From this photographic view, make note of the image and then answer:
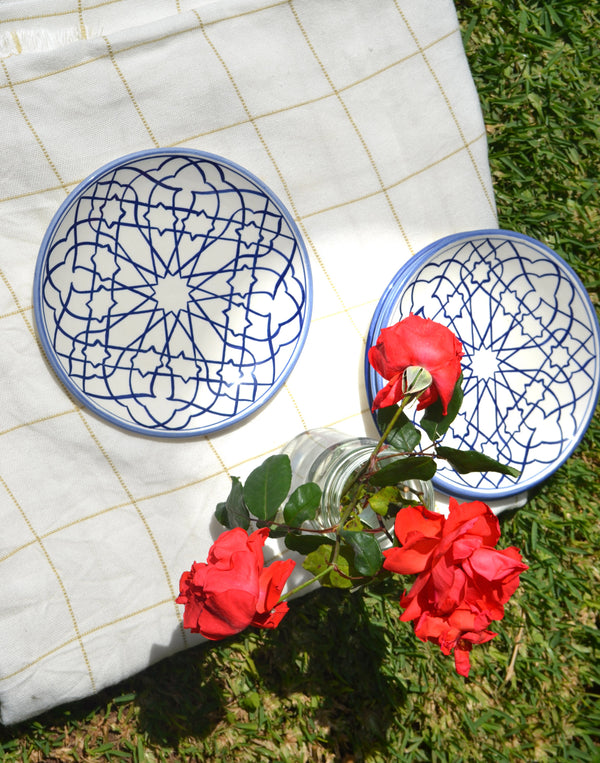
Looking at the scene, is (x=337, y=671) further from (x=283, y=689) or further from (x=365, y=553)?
(x=365, y=553)

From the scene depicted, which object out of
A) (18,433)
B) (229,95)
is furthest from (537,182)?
(18,433)

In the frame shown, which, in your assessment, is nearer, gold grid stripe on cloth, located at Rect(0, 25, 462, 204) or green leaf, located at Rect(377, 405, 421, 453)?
green leaf, located at Rect(377, 405, 421, 453)

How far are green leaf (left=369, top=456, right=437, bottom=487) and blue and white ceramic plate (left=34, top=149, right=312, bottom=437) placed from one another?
32 cm

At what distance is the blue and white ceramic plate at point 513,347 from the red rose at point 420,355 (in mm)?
334

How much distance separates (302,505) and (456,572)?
22 centimetres

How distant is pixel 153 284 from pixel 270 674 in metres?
0.69

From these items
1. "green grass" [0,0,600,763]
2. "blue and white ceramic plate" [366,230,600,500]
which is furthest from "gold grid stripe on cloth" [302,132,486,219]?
"green grass" [0,0,600,763]

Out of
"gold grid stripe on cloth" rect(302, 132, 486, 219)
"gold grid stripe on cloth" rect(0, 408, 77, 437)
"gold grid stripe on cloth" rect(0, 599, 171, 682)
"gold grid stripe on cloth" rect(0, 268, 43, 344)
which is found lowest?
"gold grid stripe on cloth" rect(0, 599, 171, 682)

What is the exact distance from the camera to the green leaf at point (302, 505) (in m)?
0.74

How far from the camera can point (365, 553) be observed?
667mm

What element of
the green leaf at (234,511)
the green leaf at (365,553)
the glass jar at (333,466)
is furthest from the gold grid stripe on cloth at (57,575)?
the green leaf at (365,553)

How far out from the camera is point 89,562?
0.92m

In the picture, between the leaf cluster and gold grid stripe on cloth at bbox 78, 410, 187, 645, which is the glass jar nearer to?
the leaf cluster

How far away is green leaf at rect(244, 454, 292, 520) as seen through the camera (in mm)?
746
